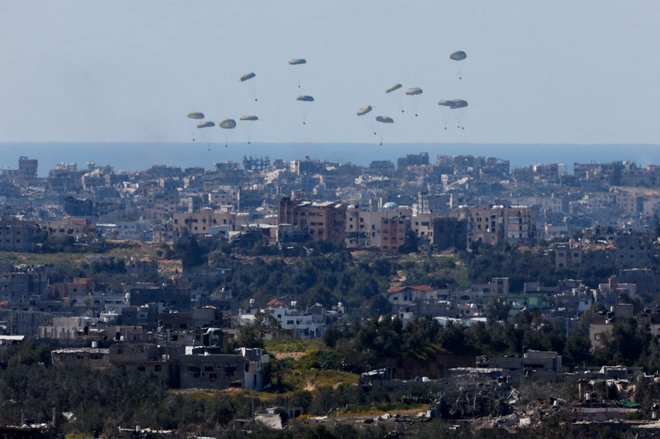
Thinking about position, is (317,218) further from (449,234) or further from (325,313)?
(325,313)

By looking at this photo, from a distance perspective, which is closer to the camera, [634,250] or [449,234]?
[634,250]

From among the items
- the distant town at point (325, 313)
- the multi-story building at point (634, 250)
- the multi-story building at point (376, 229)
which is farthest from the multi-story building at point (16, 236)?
the multi-story building at point (634, 250)

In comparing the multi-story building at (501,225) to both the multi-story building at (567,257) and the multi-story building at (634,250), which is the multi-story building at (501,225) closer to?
the multi-story building at (634,250)

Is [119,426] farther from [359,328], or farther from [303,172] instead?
[303,172]

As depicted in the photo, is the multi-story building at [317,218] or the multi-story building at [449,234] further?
the multi-story building at [317,218]

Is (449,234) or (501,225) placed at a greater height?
(501,225)

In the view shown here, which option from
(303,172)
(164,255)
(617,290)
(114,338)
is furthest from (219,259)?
(303,172)

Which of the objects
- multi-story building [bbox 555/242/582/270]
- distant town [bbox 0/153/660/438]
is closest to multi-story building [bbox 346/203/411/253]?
distant town [bbox 0/153/660/438]

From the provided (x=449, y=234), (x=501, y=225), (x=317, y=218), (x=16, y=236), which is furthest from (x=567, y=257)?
(x=16, y=236)
